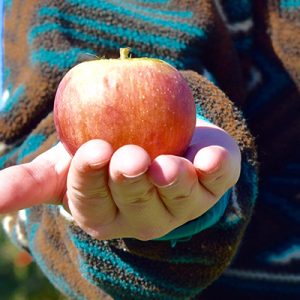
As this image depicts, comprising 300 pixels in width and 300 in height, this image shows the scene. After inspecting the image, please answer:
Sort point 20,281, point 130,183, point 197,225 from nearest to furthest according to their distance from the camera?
point 130,183 < point 197,225 < point 20,281

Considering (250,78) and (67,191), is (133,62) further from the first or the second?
(250,78)

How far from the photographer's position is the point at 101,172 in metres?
0.64

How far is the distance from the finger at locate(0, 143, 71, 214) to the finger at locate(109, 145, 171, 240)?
0.07 meters

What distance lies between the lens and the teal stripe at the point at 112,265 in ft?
3.00

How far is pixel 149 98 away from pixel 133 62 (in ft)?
0.12

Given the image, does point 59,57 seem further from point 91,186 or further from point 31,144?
point 91,186

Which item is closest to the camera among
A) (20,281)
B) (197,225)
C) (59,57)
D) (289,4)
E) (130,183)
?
(130,183)

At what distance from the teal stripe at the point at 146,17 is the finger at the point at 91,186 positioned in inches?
14.7

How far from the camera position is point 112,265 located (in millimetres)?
919

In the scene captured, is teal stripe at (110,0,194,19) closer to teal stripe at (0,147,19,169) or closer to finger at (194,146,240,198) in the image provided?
teal stripe at (0,147,19,169)

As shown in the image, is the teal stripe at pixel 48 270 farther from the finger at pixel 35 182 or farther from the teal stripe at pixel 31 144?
the finger at pixel 35 182

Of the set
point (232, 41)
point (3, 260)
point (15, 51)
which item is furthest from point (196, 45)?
point (3, 260)

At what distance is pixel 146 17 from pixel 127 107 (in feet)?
1.36

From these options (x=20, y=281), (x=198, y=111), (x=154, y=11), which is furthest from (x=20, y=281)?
(x=198, y=111)
